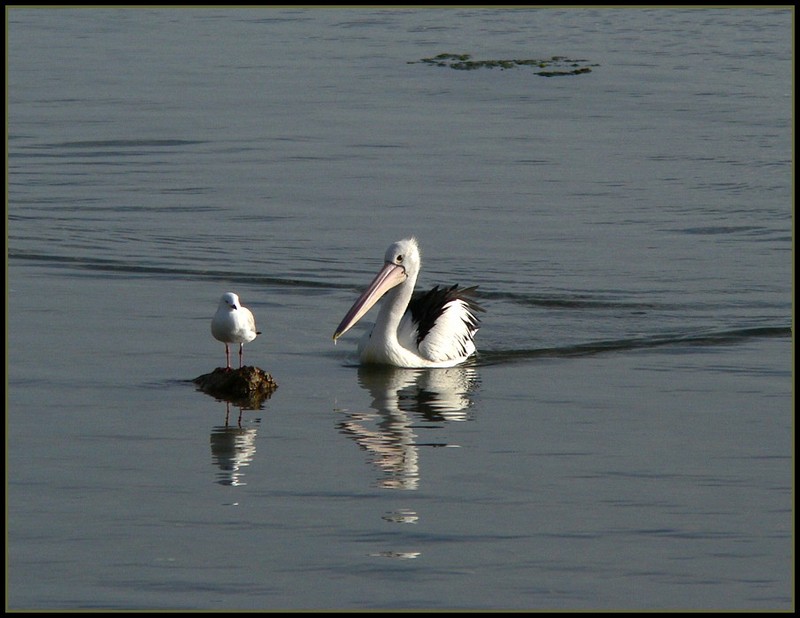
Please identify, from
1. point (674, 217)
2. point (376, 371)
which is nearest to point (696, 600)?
point (376, 371)

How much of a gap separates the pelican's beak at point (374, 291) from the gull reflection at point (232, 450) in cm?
161

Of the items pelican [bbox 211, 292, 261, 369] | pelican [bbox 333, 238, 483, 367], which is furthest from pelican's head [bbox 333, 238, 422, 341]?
pelican [bbox 211, 292, 261, 369]

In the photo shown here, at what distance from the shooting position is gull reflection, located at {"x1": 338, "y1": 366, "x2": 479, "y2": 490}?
6712mm

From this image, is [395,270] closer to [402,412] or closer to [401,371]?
[401,371]

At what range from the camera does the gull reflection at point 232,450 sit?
21.3 feet

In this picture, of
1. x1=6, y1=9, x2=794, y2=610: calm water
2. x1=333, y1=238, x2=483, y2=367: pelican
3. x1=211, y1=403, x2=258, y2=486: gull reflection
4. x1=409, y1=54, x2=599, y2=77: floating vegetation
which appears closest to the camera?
x1=6, y1=9, x2=794, y2=610: calm water

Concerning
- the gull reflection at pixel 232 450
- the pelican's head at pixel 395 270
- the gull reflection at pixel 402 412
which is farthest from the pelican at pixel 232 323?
the pelican's head at pixel 395 270

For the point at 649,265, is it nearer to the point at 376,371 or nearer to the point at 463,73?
the point at 376,371

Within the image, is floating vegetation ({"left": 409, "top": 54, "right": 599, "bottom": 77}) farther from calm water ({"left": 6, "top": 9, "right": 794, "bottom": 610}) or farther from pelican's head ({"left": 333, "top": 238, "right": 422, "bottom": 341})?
pelican's head ({"left": 333, "top": 238, "right": 422, "bottom": 341})

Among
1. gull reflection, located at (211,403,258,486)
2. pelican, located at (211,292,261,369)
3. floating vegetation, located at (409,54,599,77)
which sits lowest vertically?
gull reflection, located at (211,403,258,486)

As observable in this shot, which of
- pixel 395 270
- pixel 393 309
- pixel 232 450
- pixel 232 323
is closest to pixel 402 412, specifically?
pixel 232 323

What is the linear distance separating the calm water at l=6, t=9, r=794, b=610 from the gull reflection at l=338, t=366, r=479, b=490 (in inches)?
1.1

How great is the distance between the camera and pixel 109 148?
51.4 ft

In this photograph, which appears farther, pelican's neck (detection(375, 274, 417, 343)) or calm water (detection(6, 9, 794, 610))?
pelican's neck (detection(375, 274, 417, 343))
